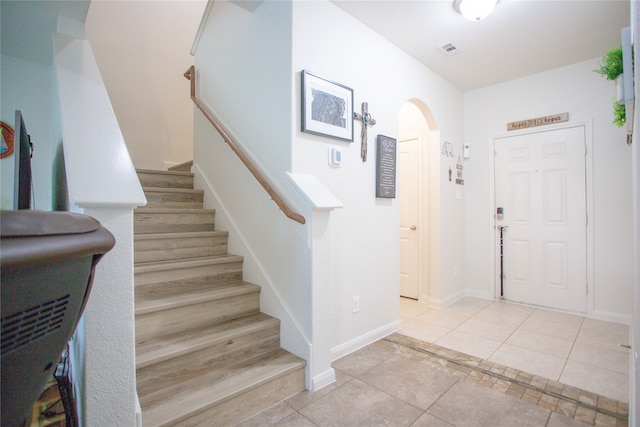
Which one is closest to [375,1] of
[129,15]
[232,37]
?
[232,37]

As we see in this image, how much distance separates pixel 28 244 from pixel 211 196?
8.83 feet

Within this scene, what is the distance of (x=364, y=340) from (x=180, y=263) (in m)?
1.52

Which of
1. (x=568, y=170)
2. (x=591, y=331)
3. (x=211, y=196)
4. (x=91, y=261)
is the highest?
(x=568, y=170)

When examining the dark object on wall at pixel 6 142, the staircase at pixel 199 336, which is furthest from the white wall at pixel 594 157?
the dark object on wall at pixel 6 142

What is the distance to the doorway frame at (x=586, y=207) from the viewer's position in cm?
324

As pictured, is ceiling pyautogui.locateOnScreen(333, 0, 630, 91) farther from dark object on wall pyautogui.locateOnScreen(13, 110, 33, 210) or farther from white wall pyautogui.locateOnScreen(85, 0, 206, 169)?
white wall pyautogui.locateOnScreen(85, 0, 206, 169)

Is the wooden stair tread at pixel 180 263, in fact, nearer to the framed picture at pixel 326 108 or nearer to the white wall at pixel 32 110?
the framed picture at pixel 326 108

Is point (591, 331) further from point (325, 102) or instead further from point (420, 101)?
point (325, 102)

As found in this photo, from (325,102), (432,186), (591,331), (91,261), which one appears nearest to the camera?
(91,261)

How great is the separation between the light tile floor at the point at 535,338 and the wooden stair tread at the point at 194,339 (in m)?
1.45

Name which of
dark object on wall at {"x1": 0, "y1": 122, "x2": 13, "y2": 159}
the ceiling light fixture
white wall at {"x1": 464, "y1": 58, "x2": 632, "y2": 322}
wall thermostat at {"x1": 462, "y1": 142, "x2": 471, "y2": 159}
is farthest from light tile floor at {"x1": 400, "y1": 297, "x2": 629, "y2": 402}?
dark object on wall at {"x1": 0, "y1": 122, "x2": 13, "y2": 159}

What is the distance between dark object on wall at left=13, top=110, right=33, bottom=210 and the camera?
1230 millimetres

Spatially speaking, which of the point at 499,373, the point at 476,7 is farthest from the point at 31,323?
the point at 476,7

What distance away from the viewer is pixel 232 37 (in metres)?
2.66
